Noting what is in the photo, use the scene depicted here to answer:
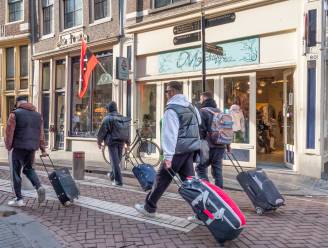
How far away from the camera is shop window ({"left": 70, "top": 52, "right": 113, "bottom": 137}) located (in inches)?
584

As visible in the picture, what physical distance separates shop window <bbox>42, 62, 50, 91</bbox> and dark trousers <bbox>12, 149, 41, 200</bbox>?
12.0 m

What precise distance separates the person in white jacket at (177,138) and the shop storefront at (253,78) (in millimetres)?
5191

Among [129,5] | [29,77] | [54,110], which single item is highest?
[129,5]

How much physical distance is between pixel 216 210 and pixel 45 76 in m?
15.1

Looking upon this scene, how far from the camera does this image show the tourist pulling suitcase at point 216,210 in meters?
4.43

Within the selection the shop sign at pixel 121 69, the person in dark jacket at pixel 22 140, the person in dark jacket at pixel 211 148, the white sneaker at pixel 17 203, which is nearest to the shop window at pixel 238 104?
the shop sign at pixel 121 69

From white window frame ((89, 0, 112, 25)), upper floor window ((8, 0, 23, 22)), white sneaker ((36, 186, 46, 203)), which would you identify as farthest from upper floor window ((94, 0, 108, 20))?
white sneaker ((36, 186, 46, 203))

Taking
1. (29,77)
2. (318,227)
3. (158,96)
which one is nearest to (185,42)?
(158,96)

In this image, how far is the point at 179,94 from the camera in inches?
204

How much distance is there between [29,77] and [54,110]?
2567 millimetres

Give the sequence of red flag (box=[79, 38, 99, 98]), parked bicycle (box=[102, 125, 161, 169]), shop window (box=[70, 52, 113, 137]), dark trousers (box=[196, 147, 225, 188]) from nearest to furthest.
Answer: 1. dark trousers (box=[196, 147, 225, 188])
2. parked bicycle (box=[102, 125, 161, 169])
3. red flag (box=[79, 38, 99, 98])
4. shop window (box=[70, 52, 113, 137])

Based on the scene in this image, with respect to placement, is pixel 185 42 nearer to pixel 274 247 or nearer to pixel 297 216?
pixel 297 216

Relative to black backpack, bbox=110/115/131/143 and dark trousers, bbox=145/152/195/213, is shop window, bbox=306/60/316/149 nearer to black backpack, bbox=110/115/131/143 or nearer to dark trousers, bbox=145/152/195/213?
black backpack, bbox=110/115/131/143

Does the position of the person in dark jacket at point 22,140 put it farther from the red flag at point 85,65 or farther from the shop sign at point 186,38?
the red flag at point 85,65
